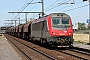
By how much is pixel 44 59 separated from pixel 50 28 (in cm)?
671

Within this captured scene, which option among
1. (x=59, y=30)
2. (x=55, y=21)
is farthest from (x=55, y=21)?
(x=59, y=30)

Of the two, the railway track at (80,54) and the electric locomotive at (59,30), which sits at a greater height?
the electric locomotive at (59,30)

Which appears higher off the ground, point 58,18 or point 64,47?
point 58,18

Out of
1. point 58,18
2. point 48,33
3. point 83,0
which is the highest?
point 83,0

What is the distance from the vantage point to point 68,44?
21844 mm

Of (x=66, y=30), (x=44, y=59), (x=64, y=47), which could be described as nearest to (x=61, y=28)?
(x=66, y=30)

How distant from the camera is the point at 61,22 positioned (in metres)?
22.4

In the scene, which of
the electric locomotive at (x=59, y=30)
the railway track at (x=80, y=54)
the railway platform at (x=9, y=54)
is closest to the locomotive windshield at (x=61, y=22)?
the electric locomotive at (x=59, y=30)

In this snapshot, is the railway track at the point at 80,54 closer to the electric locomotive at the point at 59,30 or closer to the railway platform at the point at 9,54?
the electric locomotive at the point at 59,30

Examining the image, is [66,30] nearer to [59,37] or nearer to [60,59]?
[59,37]

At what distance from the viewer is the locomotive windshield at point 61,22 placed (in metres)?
22.1

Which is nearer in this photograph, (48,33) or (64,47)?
(48,33)

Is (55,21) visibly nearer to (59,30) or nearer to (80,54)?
(59,30)

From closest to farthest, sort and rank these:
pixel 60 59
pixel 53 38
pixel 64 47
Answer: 1. pixel 60 59
2. pixel 53 38
3. pixel 64 47
